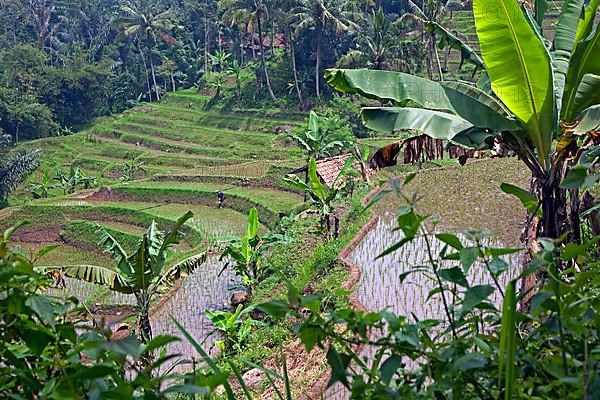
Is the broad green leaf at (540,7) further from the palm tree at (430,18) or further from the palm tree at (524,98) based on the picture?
the palm tree at (430,18)

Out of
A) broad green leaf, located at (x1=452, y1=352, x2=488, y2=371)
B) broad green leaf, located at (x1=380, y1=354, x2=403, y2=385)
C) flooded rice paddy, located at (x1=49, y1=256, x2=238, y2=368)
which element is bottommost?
flooded rice paddy, located at (x1=49, y1=256, x2=238, y2=368)

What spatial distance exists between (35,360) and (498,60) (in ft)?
11.9

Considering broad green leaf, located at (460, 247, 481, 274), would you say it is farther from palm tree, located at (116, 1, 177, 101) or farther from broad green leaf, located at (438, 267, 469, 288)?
→ palm tree, located at (116, 1, 177, 101)

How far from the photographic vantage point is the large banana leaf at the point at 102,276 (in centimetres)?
705

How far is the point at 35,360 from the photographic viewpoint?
1100 mm

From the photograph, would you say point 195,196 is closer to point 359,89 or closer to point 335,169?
point 335,169

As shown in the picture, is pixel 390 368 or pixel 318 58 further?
pixel 318 58

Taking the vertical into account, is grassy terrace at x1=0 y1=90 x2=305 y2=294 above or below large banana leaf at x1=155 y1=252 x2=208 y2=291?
below

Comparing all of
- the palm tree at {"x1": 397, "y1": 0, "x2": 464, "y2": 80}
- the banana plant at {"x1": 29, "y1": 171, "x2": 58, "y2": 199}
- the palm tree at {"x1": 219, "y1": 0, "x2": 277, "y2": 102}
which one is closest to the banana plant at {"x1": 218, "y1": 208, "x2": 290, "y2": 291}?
the banana plant at {"x1": 29, "y1": 171, "x2": 58, "y2": 199}

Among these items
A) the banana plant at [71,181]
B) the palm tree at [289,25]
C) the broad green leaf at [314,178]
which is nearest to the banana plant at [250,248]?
the broad green leaf at [314,178]

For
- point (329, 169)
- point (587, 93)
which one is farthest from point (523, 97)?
point (329, 169)

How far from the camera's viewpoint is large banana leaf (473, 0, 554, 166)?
3.93 meters

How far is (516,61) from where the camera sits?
13.2 feet

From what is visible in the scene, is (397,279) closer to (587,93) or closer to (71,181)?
(587,93)
